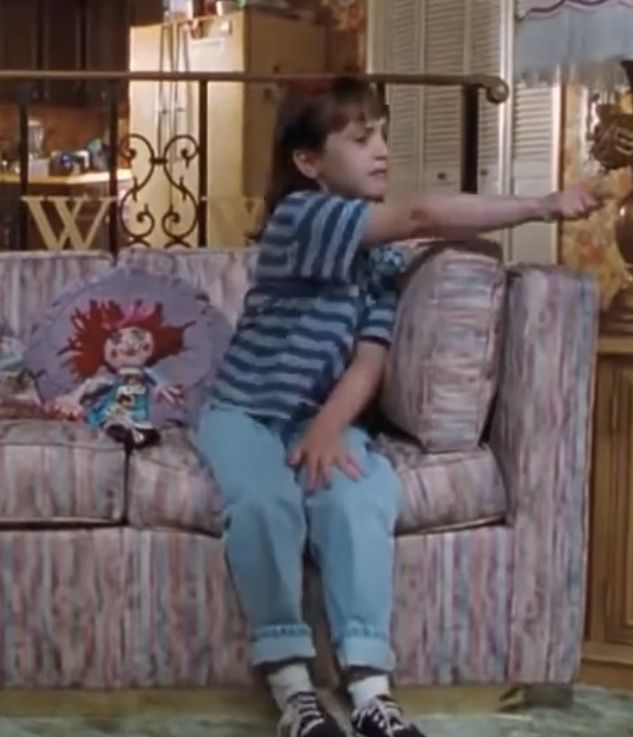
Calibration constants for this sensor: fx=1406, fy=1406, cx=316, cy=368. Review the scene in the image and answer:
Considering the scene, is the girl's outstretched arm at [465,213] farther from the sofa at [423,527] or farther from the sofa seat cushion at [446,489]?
the sofa seat cushion at [446,489]

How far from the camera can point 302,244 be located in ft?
7.33

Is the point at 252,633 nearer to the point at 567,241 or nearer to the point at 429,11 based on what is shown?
the point at 567,241

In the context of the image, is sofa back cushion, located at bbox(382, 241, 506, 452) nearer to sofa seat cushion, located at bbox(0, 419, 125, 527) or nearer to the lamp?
the lamp

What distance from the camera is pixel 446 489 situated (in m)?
2.24

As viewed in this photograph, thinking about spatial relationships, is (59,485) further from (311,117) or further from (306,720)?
(311,117)

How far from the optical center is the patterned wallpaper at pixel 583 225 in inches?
191

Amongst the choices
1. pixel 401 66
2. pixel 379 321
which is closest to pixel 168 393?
pixel 379 321

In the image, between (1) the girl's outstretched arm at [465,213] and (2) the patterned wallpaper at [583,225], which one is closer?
(1) the girl's outstretched arm at [465,213]

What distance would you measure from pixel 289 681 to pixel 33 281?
3.64 ft

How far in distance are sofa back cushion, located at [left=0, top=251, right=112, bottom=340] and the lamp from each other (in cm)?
94

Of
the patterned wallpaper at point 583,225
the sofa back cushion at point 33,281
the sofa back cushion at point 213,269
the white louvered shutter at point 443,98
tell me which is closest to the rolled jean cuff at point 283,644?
the sofa back cushion at point 213,269

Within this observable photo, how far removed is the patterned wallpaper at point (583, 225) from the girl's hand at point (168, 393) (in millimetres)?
2524

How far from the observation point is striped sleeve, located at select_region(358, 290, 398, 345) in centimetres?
232

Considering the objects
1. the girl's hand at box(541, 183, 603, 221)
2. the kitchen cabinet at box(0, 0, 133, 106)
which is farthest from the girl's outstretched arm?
the kitchen cabinet at box(0, 0, 133, 106)
